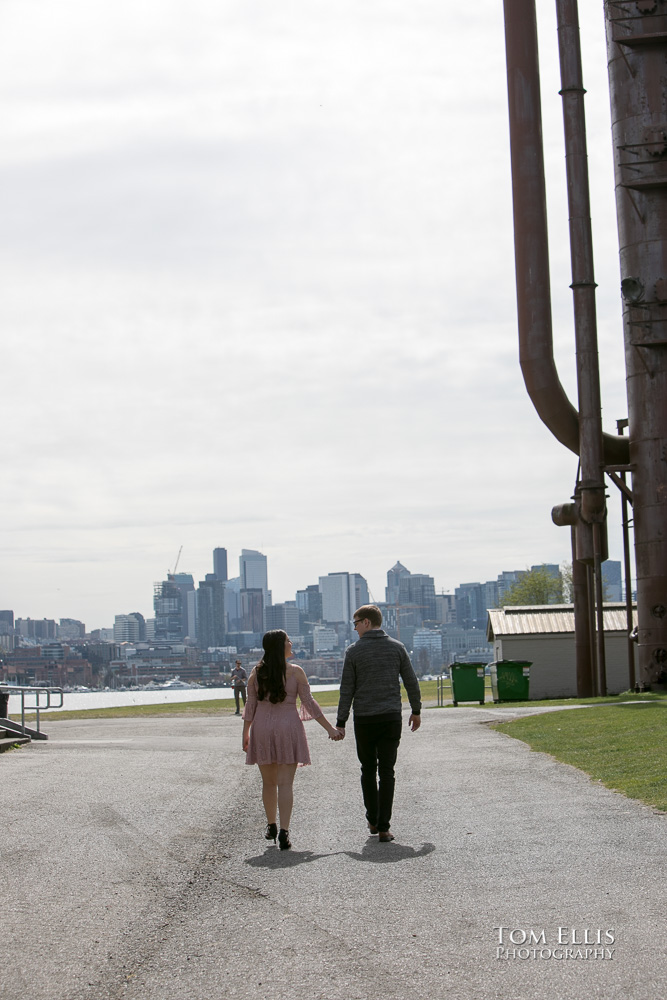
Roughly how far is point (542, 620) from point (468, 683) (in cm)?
657

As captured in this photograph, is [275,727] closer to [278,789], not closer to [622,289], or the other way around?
[278,789]

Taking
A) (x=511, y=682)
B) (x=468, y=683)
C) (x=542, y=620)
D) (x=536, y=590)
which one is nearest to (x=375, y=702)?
(x=511, y=682)

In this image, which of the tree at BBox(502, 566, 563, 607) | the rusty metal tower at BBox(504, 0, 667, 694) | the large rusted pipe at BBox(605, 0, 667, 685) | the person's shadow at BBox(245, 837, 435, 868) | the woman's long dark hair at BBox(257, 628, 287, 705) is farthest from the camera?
the tree at BBox(502, 566, 563, 607)

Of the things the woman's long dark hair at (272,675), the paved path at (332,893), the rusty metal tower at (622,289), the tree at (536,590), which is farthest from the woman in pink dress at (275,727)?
the tree at (536,590)

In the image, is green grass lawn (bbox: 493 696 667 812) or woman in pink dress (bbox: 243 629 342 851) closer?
woman in pink dress (bbox: 243 629 342 851)

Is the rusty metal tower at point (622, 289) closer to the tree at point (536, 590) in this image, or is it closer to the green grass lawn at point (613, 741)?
the green grass lawn at point (613, 741)

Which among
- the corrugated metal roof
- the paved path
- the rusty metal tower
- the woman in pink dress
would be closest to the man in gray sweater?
the woman in pink dress

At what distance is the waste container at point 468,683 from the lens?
3773 centimetres

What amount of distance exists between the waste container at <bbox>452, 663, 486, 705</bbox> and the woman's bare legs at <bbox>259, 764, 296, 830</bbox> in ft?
92.7

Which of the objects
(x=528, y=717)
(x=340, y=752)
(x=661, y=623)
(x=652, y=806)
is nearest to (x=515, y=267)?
(x=661, y=623)

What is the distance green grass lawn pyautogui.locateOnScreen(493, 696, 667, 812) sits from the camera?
40.5ft

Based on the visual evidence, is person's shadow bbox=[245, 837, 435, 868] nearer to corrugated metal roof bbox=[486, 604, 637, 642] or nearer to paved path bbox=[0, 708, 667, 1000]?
paved path bbox=[0, 708, 667, 1000]

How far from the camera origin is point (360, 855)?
349 inches

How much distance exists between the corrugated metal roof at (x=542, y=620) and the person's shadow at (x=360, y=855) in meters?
33.0
